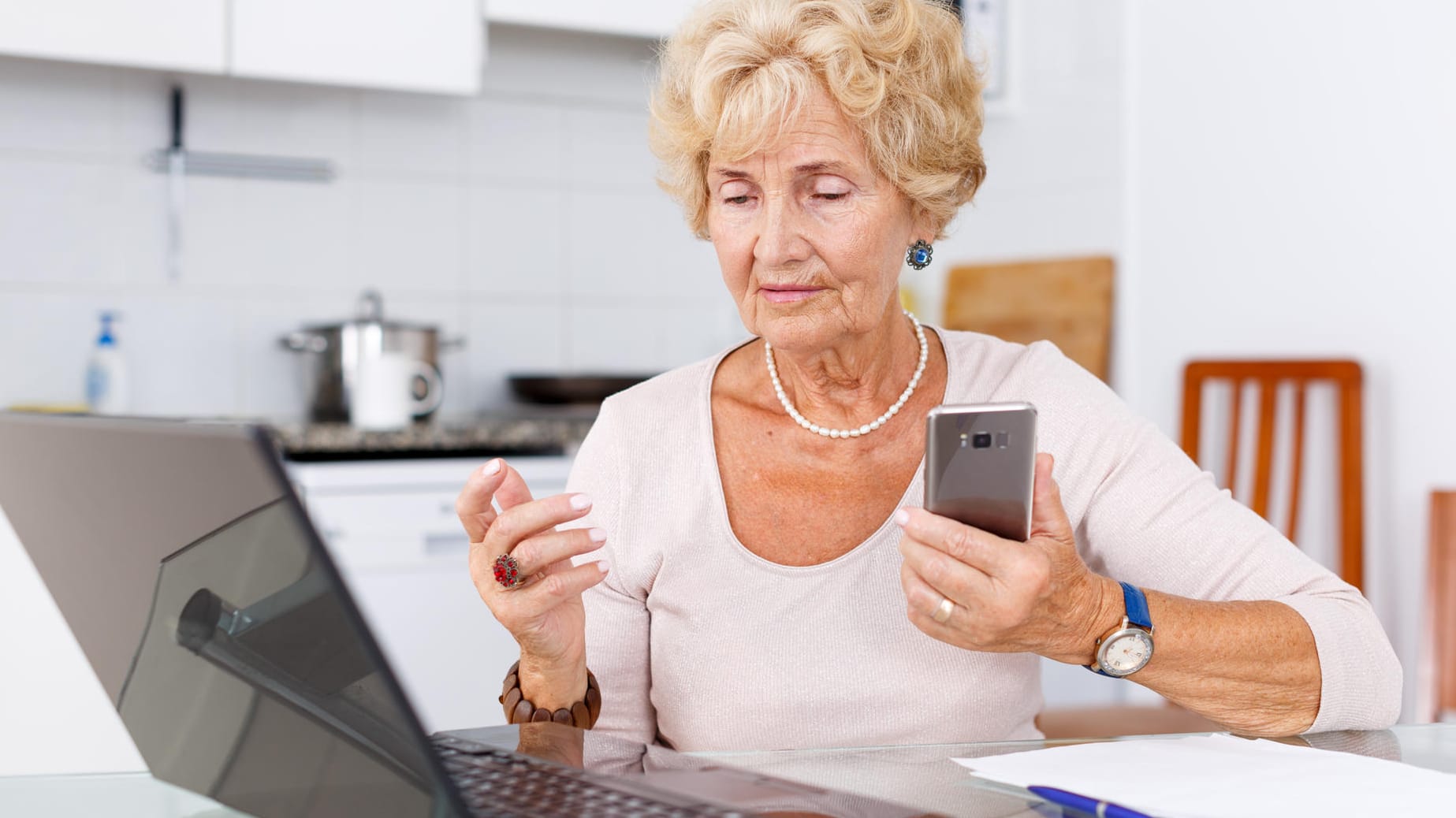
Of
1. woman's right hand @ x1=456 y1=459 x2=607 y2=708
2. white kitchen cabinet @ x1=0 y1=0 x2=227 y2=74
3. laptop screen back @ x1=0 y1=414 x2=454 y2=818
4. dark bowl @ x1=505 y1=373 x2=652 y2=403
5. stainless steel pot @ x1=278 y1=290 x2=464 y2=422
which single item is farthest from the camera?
dark bowl @ x1=505 y1=373 x2=652 y2=403

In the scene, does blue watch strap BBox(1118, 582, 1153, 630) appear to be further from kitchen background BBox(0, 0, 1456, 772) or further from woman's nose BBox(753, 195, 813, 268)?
kitchen background BBox(0, 0, 1456, 772)

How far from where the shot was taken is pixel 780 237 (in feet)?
3.87

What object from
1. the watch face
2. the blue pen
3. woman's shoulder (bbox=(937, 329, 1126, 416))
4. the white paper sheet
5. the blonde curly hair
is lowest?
the white paper sheet

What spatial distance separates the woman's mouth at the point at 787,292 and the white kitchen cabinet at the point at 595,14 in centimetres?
166

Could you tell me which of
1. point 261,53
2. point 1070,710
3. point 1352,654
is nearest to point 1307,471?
point 1070,710

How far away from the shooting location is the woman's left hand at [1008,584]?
854mm

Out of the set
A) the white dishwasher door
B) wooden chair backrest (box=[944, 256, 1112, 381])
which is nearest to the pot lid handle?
the white dishwasher door

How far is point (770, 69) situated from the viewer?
3.91 feet

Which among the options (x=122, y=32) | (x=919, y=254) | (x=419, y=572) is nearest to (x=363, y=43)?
(x=122, y=32)

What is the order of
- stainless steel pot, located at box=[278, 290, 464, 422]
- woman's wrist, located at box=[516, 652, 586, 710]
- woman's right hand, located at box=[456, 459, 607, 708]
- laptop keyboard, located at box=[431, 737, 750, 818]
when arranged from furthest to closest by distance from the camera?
stainless steel pot, located at box=[278, 290, 464, 422]
woman's wrist, located at box=[516, 652, 586, 710]
woman's right hand, located at box=[456, 459, 607, 708]
laptop keyboard, located at box=[431, 737, 750, 818]

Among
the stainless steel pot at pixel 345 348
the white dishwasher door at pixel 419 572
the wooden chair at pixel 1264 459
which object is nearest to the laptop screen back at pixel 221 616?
the wooden chair at pixel 1264 459

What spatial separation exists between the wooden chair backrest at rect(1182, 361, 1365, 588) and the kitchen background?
0.07 meters

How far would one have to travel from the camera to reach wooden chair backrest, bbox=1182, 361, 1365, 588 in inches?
89.8

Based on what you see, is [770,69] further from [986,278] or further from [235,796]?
[986,278]
